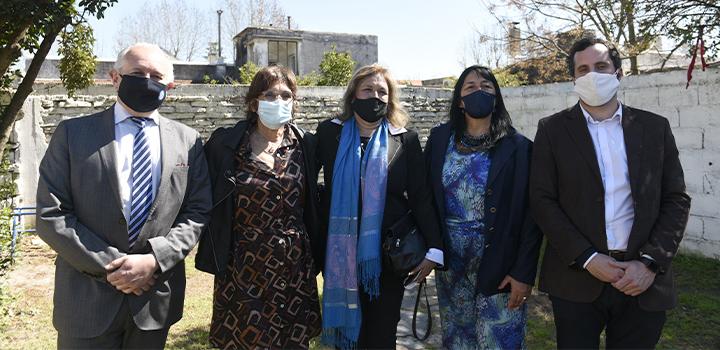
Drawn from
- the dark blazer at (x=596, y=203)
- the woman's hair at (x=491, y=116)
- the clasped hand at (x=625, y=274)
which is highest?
the woman's hair at (x=491, y=116)

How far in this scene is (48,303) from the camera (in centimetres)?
511

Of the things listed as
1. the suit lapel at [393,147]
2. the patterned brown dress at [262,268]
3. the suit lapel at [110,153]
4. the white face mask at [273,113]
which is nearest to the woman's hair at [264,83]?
the white face mask at [273,113]

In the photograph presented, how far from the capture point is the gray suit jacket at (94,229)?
7.38ft

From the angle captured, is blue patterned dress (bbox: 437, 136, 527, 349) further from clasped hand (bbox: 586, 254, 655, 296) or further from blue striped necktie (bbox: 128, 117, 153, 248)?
blue striped necktie (bbox: 128, 117, 153, 248)

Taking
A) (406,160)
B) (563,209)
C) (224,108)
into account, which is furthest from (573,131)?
(224,108)

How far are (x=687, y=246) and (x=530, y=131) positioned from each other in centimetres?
269

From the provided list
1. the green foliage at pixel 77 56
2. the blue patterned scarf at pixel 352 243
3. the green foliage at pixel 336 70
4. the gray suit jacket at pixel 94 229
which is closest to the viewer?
the gray suit jacket at pixel 94 229

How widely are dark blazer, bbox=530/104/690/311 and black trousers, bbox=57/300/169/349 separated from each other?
1.87 m

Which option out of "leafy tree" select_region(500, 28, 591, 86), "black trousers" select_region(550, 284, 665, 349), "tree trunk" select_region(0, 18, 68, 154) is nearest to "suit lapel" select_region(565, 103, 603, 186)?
"black trousers" select_region(550, 284, 665, 349)

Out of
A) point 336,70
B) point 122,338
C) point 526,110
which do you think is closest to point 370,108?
point 122,338

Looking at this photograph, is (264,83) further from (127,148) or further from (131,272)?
(131,272)

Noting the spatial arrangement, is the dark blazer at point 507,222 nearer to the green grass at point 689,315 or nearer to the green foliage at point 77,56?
the green grass at point 689,315

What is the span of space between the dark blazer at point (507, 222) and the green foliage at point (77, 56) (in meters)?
4.89

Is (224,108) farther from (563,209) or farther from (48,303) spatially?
(563,209)
